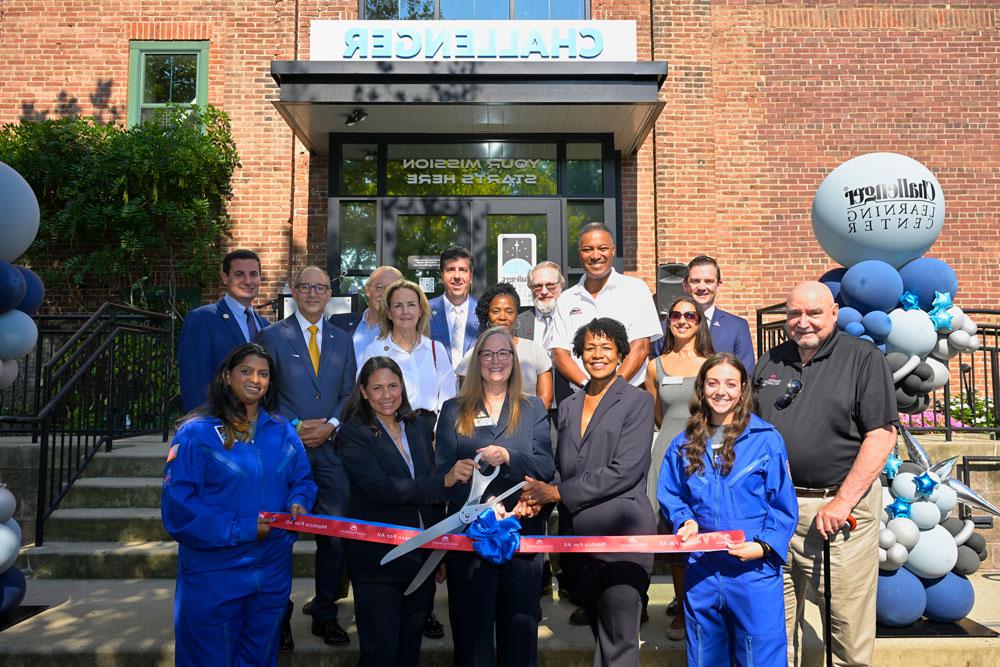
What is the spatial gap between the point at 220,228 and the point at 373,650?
8.54 meters

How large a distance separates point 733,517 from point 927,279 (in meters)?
2.66

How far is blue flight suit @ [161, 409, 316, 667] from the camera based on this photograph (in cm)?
326

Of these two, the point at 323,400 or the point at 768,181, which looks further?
the point at 768,181

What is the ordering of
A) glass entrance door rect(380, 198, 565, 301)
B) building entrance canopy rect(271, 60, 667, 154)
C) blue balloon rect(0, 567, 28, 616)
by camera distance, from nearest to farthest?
blue balloon rect(0, 567, 28, 616) < building entrance canopy rect(271, 60, 667, 154) < glass entrance door rect(380, 198, 565, 301)

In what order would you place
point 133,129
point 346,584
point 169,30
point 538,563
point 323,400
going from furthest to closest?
point 169,30 → point 133,129 → point 346,584 → point 323,400 → point 538,563

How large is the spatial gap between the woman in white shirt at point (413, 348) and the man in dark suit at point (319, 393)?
0.26 m

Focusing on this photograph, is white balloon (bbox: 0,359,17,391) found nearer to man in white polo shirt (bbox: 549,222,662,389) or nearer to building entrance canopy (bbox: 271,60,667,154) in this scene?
man in white polo shirt (bbox: 549,222,662,389)

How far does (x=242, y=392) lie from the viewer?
3.48 metres

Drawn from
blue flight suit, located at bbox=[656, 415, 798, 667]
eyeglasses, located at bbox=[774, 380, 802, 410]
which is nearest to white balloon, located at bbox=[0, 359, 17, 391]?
blue flight suit, located at bbox=[656, 415, 798, 667]

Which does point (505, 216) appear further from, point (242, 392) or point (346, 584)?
point (242, 392)

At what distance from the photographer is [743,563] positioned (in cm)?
334

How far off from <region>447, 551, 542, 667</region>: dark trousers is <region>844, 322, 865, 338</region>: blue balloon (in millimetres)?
2586

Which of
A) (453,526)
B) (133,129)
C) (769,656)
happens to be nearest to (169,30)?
(133,129)

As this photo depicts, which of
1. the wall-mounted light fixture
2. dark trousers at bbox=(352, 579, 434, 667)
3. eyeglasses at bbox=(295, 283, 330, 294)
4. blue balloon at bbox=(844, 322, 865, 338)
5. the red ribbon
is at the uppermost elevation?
the wall-mounted light fixture
